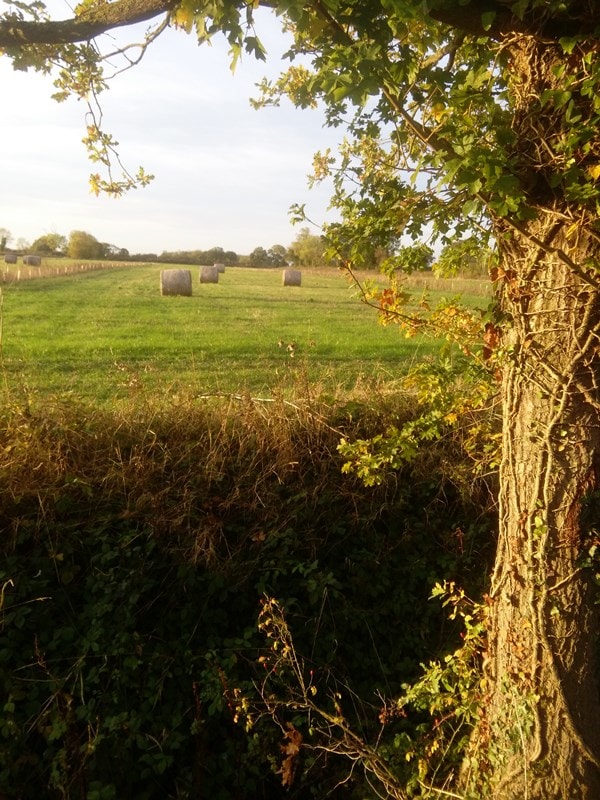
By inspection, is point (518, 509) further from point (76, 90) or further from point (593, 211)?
point (76, 90)

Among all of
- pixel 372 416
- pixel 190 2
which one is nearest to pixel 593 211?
pixel 190 2

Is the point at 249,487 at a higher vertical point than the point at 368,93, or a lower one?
lower

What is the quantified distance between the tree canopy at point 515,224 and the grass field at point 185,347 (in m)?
1.44

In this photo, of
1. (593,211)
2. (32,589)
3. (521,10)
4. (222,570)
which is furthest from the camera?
(222,570)

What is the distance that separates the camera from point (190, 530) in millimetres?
4418

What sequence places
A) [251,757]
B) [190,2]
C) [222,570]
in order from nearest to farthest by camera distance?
[190,2] < [251,757] < [222,570]

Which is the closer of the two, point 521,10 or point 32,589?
point 521,10

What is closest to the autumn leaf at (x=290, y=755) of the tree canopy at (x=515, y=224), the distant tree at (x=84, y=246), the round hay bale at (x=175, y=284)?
the tree canopy at (x=515, y=224)

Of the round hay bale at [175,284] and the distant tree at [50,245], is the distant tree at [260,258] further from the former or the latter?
the round hay bale at [175,284]

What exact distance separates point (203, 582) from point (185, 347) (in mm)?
6795

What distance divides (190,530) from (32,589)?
1188 mm

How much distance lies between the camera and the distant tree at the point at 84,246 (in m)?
62.1

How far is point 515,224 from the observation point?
9.02 ft

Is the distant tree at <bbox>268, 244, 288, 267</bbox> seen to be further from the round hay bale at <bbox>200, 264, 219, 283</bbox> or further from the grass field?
the grass field
